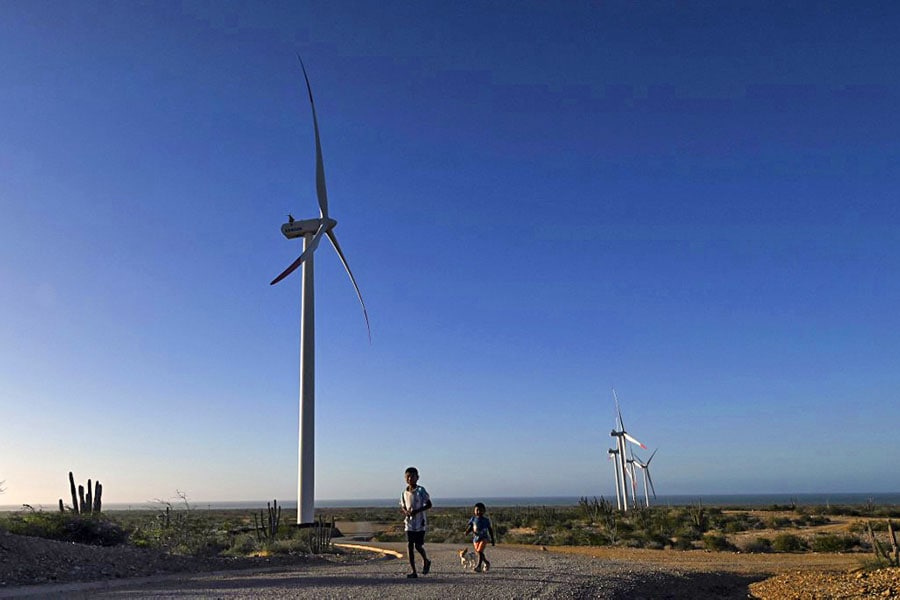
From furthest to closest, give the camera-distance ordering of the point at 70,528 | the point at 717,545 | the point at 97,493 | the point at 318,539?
the point at 97,493, the point at 717,545, the point at 318,539, the point at 70,528

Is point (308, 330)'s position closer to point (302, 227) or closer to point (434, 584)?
point (302, 227)

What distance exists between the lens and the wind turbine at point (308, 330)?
93.2 ft

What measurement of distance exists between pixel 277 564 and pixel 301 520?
7.11 m

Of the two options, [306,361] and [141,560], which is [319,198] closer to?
[306,361]

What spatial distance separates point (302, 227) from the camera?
33812 millimetres

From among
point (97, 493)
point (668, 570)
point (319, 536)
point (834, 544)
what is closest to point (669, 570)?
point (668, 570)

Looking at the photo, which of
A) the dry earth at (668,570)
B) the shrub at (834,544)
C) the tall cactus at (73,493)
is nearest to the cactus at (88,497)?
the tall cactus at (73,493)

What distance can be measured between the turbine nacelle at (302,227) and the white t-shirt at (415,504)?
851 inches

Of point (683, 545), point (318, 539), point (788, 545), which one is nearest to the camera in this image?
point (318, 539)

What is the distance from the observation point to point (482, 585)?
13664 mm

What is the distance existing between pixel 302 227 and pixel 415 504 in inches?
880

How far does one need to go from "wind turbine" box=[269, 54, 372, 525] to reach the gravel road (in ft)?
29.2

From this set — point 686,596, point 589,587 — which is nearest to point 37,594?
point 589,587

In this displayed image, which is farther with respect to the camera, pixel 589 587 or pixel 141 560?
pixel 141 560
